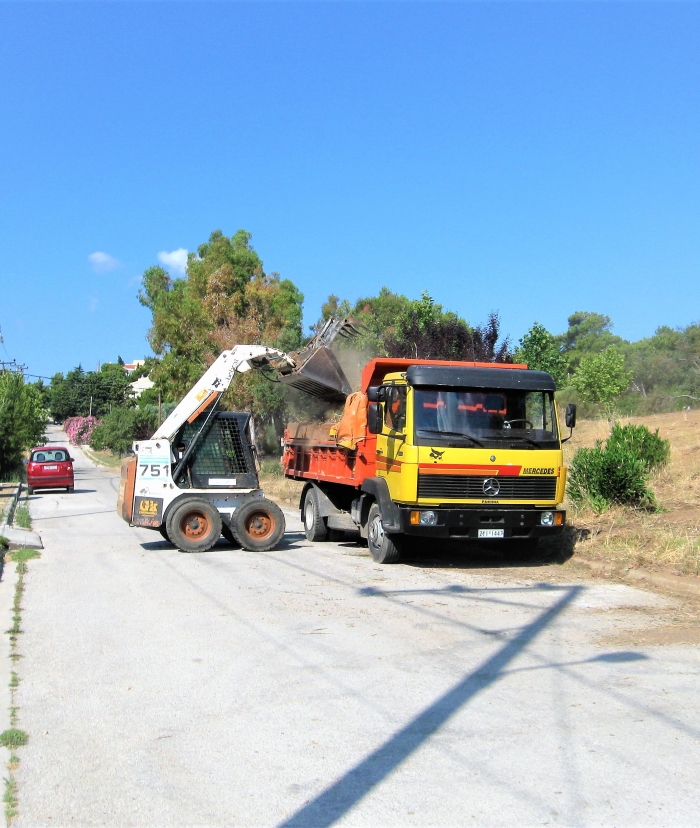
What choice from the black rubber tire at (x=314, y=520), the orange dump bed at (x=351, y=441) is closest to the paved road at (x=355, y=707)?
the orange dump bed at (x=351, y=441)

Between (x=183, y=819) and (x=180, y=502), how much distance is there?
403 inches

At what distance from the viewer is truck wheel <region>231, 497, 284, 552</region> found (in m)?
14.3

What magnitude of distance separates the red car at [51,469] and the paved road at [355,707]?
23.6m

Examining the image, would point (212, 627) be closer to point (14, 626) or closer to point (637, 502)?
point (14, 626)

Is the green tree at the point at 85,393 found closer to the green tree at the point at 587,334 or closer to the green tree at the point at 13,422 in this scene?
the green tree at the point at 587,334

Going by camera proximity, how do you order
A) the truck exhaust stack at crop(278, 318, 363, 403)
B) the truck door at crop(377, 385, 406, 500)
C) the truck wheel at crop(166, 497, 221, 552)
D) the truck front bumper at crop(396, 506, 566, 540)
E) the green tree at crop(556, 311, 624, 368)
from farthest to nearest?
the green tree at crop(556, 311, 624, 368) → the truck exhaust stack at crop(278, 318, 363, 403) → the truck wheel at crop(166, 497, 221, 552) → the truck door at crop(377, 385, 406, 500) → the truck front bumper at crop(396, 506, 566, 540)

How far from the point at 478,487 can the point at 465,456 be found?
1.53 feet

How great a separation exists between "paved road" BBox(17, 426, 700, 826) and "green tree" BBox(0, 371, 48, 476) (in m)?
30.0

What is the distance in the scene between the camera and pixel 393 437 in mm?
12180

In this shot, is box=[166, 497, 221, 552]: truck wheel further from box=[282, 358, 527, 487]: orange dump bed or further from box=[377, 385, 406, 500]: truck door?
box=[377, 385, 406, 500]: truck door

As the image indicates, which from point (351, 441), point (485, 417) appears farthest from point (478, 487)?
point (351, 441)

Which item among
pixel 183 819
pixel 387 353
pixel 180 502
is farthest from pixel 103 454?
pixel 183 819

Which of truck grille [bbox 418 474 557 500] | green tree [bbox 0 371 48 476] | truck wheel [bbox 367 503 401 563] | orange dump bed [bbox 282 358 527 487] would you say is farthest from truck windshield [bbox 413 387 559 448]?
green tree [bbox 0 371 48 476]

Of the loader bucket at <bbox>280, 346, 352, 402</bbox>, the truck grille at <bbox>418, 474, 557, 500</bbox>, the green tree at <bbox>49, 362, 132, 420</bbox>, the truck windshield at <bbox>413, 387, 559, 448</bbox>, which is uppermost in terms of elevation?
the green tree at <bbox>49, 362, 132, 420</bbox>
